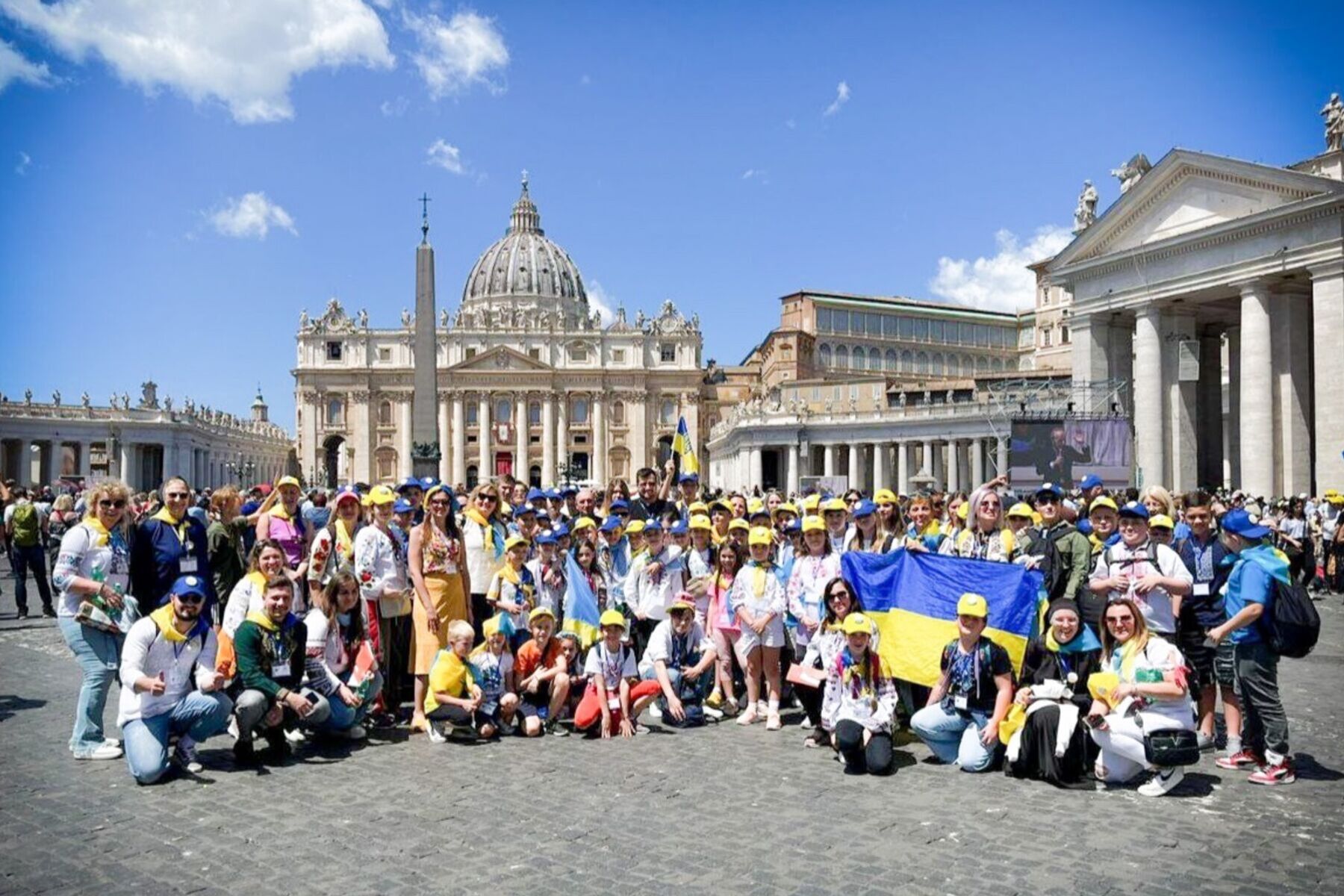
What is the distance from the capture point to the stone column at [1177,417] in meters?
32.2

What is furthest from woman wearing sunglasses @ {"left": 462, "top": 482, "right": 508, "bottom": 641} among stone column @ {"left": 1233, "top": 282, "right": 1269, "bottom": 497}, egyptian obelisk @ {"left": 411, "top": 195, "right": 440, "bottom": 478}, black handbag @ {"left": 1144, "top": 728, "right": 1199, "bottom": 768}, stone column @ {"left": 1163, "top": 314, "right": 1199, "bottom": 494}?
stone column @ {"left": 1163, "top": 314, "right": 1199, "bottom": 494}

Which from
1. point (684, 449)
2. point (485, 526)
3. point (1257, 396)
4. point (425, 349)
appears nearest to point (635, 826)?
point (485, 526)

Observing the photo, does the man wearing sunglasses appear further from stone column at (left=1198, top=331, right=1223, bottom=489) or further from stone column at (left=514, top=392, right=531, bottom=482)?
stone column at (left=514, top=392, right=531, bottom=482)

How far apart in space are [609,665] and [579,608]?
1013mm

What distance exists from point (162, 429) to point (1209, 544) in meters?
76.6

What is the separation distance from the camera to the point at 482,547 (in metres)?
9.41

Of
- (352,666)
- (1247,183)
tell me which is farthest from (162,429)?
(352,666)

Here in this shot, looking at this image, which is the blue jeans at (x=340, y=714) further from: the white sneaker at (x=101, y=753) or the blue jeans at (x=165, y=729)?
the white sneaker at (x=101, y=753)

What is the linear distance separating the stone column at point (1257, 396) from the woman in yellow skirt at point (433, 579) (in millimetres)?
26404

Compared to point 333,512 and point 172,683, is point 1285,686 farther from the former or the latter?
point 172,683

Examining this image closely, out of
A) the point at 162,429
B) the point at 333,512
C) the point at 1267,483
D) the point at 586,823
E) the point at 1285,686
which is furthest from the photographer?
the point at 162,429

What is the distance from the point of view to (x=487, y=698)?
8234 millimetres

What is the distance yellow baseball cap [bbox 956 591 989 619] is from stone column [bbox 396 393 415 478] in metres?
88.0

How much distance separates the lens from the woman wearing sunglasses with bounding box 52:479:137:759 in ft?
24.3
